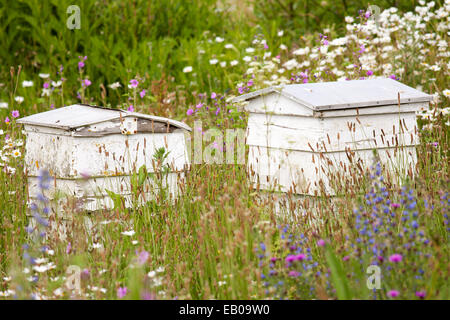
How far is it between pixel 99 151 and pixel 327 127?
1.33 m

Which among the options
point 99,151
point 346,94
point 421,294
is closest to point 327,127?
point 346,94

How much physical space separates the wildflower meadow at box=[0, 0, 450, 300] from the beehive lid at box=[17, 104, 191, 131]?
0.64 feet

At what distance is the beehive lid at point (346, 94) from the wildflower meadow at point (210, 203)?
0.27 m

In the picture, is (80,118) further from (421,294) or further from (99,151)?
(421,294)

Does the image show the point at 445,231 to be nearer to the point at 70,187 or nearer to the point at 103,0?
the point at 70,187

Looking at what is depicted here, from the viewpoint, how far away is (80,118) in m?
3.70

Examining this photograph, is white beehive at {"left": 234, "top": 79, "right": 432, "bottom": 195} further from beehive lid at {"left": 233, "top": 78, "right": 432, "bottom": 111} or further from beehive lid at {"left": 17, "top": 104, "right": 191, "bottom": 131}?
beehive lid at {"left": 17, "top": 104, "right": 191, "bottom": 131}

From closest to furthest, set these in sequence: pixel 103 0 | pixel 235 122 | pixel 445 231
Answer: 1. pixel 445 231
2. pixel 235 122
3. pixel 103 0

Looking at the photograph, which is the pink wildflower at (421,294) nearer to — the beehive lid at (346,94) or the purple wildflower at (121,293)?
the purple wildflower at (121,293)

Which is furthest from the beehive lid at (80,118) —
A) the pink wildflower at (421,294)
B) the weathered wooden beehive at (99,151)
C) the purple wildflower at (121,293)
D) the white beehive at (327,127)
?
the pink wildflower at (421,294)

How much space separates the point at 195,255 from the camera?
3.24 meters

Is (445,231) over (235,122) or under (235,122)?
under

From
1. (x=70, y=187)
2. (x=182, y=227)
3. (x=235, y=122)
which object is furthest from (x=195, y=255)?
A: (x=235, y=122)
